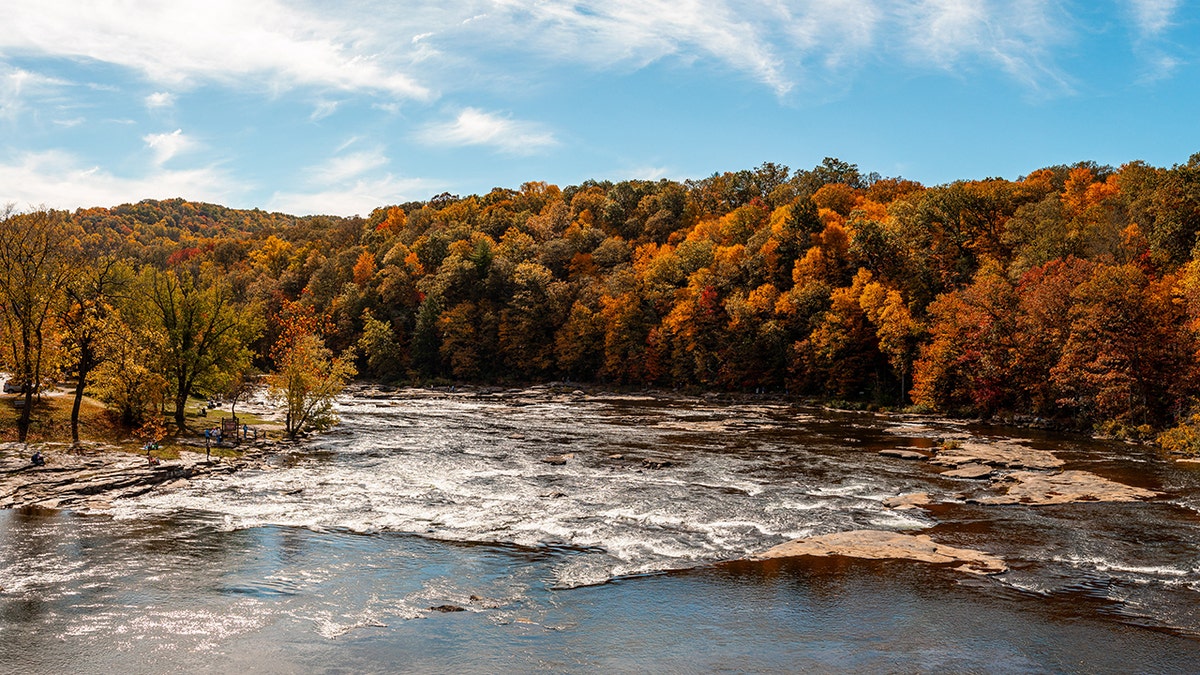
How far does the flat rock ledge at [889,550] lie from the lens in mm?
22875

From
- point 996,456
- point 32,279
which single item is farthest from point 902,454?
point 32,279

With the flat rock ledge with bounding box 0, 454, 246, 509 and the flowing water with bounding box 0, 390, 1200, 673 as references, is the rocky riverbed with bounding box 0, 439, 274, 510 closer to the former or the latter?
the flat rock ledge with bounding box 0, 454, 246, 509

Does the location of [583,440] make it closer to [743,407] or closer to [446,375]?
[743,407]

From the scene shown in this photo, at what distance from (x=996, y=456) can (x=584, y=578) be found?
102ft

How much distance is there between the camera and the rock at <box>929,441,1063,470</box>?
40.5m

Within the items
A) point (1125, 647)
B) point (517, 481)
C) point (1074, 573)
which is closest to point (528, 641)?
point (1125, 647)

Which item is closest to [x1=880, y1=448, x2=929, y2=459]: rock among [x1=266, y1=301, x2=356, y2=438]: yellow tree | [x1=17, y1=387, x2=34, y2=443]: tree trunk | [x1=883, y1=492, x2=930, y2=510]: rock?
[x1=883, y1=492, x2=930, y2=510]: rock

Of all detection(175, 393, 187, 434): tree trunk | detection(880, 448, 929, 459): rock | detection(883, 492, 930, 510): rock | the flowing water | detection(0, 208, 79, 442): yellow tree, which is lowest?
the flowing water

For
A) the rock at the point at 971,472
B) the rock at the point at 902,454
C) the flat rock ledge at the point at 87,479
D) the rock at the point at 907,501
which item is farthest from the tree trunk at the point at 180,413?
the rock at the point at 971,472

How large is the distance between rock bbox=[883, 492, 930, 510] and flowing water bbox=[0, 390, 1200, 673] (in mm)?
704

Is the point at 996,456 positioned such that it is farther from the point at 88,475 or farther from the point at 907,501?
the point at 88,475

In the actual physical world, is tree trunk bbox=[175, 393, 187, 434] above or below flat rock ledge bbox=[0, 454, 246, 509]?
above

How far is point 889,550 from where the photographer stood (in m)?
24.1

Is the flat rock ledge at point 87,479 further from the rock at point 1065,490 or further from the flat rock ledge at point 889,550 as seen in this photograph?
the rock at point 1065,490
